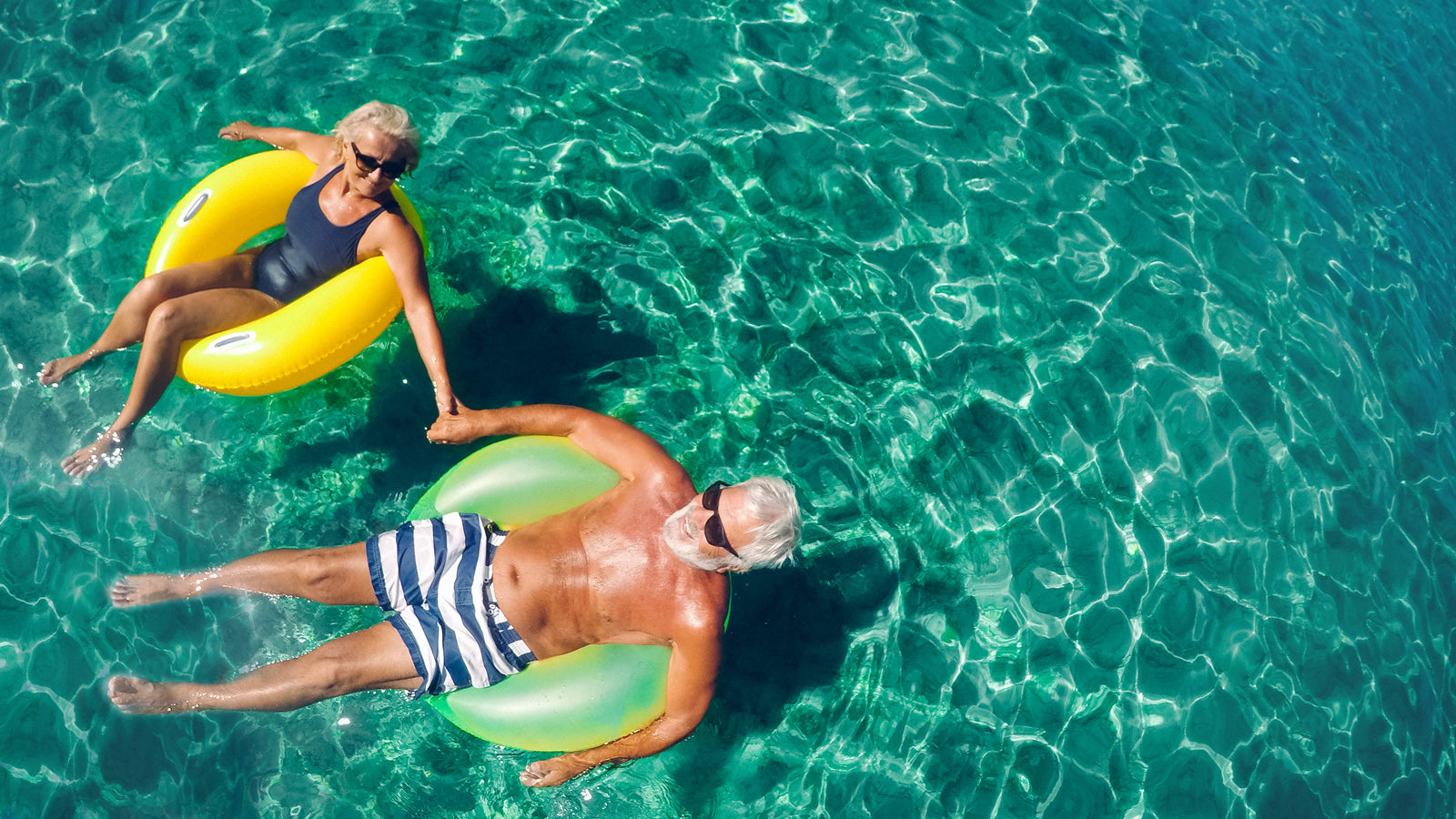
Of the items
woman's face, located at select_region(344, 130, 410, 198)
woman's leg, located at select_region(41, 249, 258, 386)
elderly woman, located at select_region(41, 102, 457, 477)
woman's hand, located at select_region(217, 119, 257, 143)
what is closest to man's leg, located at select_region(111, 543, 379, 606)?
elderly woman, located at select_region(41, 102, 457, 477)

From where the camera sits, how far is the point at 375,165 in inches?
138

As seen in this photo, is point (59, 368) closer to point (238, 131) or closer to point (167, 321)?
point (167, 321)

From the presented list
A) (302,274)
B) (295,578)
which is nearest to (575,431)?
(295,578)

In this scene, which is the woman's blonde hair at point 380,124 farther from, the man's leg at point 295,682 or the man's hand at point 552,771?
the man's hand at point 552,771

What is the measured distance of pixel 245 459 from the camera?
14.1ft

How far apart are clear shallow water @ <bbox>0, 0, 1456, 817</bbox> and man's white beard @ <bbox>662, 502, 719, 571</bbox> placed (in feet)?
4.06

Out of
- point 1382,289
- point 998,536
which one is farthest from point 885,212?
point 1382,289

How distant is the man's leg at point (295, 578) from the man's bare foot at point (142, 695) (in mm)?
372

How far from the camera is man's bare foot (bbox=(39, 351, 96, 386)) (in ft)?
13.3

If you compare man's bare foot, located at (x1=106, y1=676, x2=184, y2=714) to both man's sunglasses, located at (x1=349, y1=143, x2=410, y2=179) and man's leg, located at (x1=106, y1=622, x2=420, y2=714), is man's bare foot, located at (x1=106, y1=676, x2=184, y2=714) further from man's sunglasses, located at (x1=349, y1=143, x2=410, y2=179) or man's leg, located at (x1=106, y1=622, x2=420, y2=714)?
man's sunglasses, located at (x1=349, y1=143, x2=410, y2=179)

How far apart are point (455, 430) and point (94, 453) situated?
74.8 inches

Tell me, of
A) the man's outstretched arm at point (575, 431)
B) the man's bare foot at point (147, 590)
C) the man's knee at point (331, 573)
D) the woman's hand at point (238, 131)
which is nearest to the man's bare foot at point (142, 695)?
the man's bare foot at point (147, 590)

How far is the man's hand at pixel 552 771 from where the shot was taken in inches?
125

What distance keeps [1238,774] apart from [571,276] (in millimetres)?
3983
